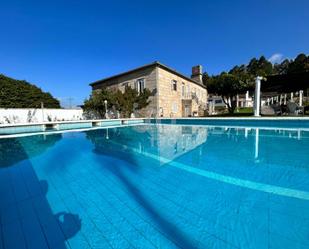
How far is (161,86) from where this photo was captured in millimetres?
18156

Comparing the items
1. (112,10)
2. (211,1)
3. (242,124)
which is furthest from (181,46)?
(242,124)

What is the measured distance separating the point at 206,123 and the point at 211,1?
8100 millimetres

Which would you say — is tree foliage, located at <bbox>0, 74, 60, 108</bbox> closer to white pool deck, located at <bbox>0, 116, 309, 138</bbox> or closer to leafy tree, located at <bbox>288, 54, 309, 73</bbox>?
white pool deck, located at <bbox>0, 116, 309, 138</bbox>

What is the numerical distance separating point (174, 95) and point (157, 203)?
Answer: 61.9 feet

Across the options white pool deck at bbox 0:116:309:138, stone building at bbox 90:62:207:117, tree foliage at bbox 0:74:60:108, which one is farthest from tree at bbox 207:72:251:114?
tree foliage at bbox 0:74:60:108

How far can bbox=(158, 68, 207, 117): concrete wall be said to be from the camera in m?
18.3

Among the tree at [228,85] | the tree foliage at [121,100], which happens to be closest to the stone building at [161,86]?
the tree foliage at [121,100]

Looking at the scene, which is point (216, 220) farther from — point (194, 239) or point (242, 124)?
point (242, 124)

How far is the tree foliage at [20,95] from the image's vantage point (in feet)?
65.3

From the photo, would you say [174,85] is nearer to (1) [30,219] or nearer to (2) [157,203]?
(2) [157,203]

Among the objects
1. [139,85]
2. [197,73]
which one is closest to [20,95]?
[139,85]

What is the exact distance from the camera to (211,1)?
10.7 metres

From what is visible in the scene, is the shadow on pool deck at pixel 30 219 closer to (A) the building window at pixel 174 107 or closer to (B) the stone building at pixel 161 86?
A: (B) the stone building at pixel 161 86

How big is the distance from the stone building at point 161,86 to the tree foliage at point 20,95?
21.2 ft
